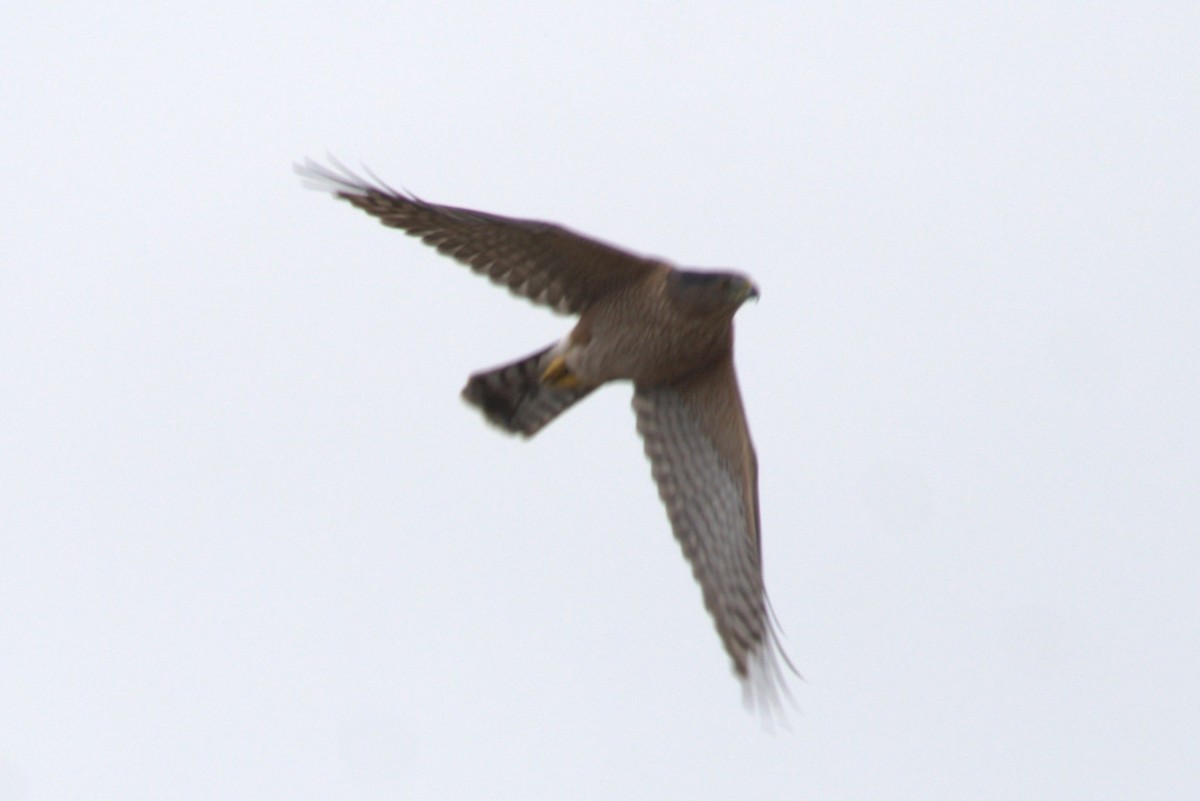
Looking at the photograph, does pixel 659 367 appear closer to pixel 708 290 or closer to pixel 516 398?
pixel 708 290

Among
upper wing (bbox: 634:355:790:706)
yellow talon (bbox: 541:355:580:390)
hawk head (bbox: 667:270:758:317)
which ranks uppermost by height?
hawk head (bbox: 667:270:758:317)

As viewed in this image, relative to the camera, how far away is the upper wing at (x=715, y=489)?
11.6m

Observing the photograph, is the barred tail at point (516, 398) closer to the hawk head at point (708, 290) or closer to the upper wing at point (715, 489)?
the upper wing at point (715, 489)

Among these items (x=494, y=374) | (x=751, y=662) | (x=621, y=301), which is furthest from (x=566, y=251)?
(x=751, y=662)

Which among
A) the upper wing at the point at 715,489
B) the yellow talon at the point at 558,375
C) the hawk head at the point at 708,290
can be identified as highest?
the hawk head at the point at 708,290

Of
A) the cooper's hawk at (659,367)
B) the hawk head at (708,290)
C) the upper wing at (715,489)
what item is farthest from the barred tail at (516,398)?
the hawk head at (708,290)

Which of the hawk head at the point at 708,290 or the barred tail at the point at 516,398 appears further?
the barred tail at the point at 516,398

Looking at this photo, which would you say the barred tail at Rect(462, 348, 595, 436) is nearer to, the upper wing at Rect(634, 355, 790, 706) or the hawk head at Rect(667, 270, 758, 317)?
the upper wing at Rect(634, 355, 790, 706)

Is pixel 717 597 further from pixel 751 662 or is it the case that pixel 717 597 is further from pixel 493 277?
pixel 493 277

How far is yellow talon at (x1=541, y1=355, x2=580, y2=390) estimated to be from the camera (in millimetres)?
11672

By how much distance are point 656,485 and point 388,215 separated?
224 cm

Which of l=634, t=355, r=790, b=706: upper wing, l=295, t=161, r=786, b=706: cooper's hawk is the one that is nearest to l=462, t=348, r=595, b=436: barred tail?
l=295, t=161, r=786, b=706: cooper's hawk

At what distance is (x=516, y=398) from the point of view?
1234cm

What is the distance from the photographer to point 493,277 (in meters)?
11.3
